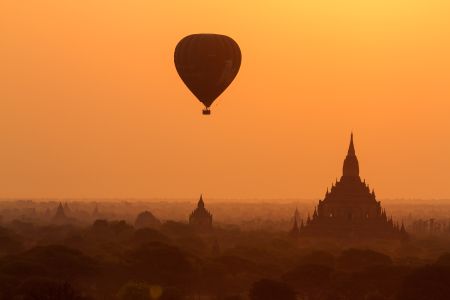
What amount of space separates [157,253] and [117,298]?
75.7 ft

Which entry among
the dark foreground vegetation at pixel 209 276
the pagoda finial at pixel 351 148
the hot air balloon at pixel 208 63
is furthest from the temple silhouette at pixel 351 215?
the hot air balloon at pixel 208 63

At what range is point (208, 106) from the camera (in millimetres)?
88000

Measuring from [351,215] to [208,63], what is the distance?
223 feet

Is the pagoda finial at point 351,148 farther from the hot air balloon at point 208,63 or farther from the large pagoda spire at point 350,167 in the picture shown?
the hot air balloon at point 208,63

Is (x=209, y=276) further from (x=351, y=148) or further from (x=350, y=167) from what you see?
(x=351, y=148)

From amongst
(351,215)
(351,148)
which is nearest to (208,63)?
(351,215)

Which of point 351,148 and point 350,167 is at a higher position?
point 351,148

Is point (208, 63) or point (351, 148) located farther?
point (351, 148)

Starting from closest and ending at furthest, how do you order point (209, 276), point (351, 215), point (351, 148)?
1. point (209, 276)
2. point (351, 215)
3. point (351, 148)

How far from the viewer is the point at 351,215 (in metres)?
152

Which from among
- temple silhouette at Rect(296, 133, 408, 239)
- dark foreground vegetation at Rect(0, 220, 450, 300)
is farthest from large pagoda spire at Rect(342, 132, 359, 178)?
dark foreground vegetation at Rect(0, 220, 450, 300)

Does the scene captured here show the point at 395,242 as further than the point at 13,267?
Yes

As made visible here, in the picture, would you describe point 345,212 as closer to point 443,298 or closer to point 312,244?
point 312,244

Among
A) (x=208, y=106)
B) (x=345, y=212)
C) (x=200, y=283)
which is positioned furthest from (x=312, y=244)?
(x=208, y=106)
